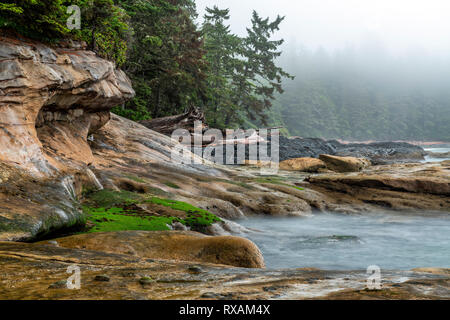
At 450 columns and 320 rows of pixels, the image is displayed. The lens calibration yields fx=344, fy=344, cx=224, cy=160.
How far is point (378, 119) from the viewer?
123 metres

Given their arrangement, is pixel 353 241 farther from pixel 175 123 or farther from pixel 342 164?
pixel 175 123

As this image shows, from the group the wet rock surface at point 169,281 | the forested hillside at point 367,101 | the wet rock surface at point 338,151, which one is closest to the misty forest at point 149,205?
the wet rock surface at point 169,281

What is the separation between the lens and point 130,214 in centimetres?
859

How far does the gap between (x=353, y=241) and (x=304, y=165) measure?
14.4 metres

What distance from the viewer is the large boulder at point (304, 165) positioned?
2369 cm

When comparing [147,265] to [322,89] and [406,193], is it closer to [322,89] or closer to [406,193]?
[406,193]

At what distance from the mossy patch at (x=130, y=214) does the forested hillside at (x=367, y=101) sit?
95.8m

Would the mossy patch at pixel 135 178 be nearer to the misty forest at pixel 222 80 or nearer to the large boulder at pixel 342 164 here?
the misty forest at pixel 222 80

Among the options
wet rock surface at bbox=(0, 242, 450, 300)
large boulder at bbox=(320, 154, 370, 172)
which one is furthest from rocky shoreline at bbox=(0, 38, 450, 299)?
large boulder at bbox=(320, 154, 370, 172)

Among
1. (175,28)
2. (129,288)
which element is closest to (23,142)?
(129,288)

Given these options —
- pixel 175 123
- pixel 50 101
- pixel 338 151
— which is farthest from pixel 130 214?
pixel 338 151

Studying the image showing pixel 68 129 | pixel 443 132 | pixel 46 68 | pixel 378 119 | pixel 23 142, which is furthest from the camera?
pixel 378 119

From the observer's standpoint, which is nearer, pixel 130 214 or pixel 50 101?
pixel 130 214

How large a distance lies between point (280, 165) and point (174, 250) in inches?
798
